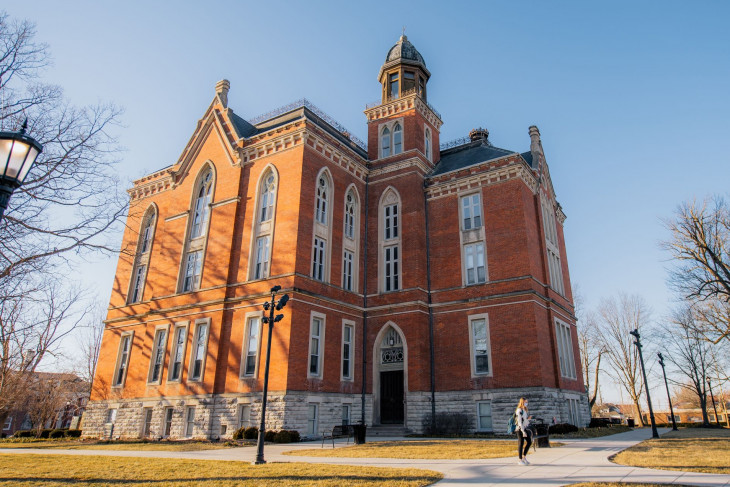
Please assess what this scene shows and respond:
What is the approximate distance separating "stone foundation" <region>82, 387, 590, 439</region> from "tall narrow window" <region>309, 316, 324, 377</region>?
1.22m

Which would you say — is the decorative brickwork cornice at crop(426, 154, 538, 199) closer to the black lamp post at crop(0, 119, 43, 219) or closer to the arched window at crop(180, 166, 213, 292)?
the arched window at crop(180, 166, 213, 292)

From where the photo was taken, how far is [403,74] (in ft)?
117

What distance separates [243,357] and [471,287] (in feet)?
42.7

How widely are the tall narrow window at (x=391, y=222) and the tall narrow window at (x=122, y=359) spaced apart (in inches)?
696

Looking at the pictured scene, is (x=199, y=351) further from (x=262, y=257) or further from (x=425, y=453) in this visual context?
(x=425, y=453)

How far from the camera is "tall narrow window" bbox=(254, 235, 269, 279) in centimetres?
2583

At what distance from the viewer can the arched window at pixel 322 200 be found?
90.0 feet

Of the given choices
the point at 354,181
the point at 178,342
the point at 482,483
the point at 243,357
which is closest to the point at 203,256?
the point at 178,342

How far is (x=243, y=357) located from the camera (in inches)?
960

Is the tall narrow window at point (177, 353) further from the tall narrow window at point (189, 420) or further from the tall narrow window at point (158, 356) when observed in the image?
the tall narrow window at point (189, 420)

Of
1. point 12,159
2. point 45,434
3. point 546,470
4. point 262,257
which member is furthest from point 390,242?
point 45,434

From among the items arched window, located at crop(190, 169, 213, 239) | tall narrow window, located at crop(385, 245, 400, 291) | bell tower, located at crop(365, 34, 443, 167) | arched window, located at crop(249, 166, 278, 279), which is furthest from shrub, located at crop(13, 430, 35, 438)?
bell tower, located at crop(365, 34, 443, 167)

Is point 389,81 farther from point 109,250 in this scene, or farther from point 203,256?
point 109,250

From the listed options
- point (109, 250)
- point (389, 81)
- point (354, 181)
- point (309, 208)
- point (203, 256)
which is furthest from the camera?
point (389, 81)
